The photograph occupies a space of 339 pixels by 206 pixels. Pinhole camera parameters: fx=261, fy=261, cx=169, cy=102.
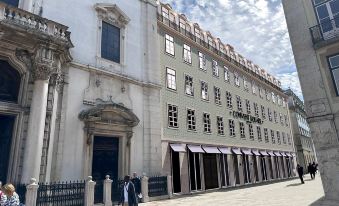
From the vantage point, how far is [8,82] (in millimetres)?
12641

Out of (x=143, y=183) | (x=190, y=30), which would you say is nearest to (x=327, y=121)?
(x=143, y=183)

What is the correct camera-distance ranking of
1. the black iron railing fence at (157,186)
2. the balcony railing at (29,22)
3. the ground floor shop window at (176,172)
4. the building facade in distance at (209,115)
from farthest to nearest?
1. the building facade in distance at (209,115)
2. the ground floor shop window at (176,172)
3. the black iron railing fence at (157,186)
4. the balcony railing at (29,22)

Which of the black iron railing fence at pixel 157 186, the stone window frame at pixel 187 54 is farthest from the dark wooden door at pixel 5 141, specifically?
the stone window frame at pixel 187 54

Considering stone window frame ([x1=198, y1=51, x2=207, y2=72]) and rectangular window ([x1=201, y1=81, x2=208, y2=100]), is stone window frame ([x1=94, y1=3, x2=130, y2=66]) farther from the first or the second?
rectangular window ([x1=201, y1=81, x2=208, y2=100])

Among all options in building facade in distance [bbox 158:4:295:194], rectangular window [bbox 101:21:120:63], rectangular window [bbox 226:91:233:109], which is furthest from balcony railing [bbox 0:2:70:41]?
rectangular window [bbox 226:91:233:109]

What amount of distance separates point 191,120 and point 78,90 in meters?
10.5

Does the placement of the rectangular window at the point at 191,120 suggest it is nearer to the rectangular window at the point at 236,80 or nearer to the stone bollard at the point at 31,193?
the rectangular window at the point at 236,80

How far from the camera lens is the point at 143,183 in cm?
1548

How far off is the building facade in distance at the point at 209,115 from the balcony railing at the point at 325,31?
10769 mm

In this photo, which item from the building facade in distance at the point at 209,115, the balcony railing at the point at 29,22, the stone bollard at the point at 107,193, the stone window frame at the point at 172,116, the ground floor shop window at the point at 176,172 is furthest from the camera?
the building facade in distance at the point at 209,115

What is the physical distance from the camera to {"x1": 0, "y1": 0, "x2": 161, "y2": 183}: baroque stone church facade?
12.1 meters

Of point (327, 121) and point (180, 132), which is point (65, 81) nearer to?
point (180, 132)

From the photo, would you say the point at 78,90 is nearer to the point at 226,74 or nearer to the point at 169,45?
the point at 169,45

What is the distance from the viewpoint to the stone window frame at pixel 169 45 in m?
22.0
